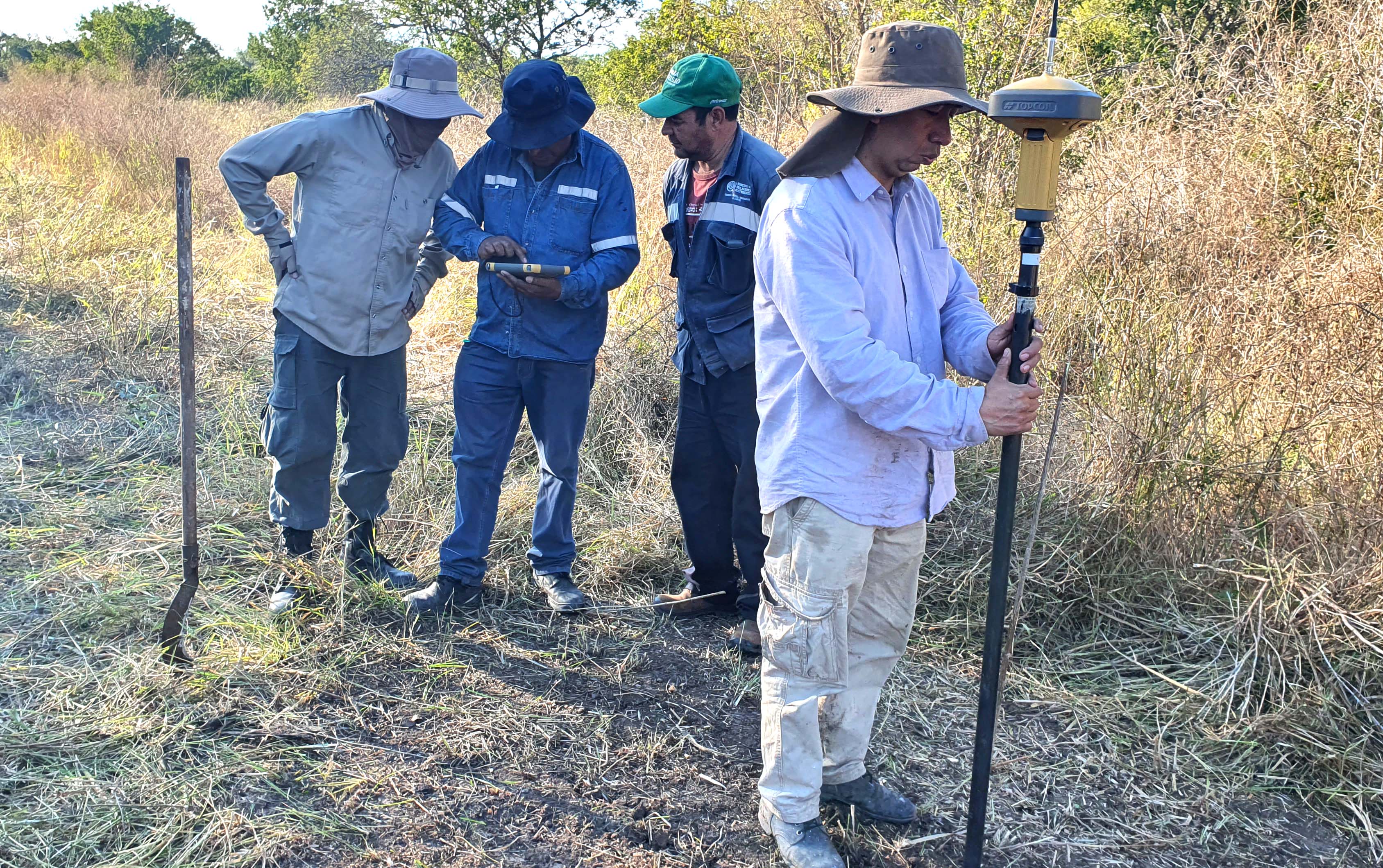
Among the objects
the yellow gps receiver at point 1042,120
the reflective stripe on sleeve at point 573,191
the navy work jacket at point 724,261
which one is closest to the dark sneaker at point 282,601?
the navy work jacket at point 724,261

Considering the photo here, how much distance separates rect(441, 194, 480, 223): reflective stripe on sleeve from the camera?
3.88m

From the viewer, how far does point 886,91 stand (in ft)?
7.62

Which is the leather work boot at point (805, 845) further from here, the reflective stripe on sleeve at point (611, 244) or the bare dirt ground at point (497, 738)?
the reflective stripe on sleeve at point (611, 244)

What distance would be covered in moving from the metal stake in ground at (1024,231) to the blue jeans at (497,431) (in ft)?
6.75

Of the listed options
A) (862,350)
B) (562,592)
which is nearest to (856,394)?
(862,350)

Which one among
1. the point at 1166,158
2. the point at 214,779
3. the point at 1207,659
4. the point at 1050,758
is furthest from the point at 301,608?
the point at 1166,158

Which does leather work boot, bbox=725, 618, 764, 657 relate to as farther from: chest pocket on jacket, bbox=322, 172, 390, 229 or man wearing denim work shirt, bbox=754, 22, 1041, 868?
chest pocket on jacket, bbox=322, 172, 390, 229

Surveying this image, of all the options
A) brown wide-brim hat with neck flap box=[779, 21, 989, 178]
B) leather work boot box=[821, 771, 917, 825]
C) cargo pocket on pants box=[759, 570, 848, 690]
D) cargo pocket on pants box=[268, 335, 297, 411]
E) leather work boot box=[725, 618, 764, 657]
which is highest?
brown wide-brim hat with neck flap box=[779, 21, 989, 178]

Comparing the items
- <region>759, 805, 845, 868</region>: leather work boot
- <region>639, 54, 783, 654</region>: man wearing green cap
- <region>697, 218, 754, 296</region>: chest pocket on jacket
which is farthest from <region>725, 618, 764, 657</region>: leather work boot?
<region>697, 218, 754, 296</region>: chest pocket on jacket

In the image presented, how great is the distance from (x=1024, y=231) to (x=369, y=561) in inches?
119

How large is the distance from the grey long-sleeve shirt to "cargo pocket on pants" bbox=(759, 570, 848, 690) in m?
2.13

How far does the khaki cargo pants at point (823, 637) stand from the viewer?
248 cm

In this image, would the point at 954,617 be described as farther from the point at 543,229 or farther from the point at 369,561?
the point at 369,561

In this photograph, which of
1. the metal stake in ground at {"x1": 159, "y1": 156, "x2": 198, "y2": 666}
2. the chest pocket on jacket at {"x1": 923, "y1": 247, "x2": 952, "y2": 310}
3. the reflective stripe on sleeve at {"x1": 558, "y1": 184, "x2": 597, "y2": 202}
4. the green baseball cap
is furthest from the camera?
the reflective stripe on sleeve at {"x1": 558, "y1": 184, "x2": 597, "y2": 202}
